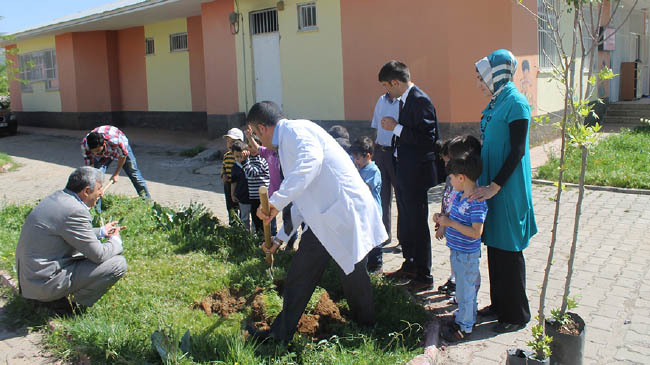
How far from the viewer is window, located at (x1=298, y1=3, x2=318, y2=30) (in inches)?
486

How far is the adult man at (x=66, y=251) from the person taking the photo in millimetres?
4137

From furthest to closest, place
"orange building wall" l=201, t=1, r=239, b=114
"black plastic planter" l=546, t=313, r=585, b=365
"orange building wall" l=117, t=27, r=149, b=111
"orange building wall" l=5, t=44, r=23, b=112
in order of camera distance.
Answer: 1. "orange building wall" l=5, t=44, r=23, b=112
2. "orange building wall" l=117, t=27, r=149, b=111
3. "orange building wall" l=201, t=1, r=239, b=114
4. "black plastic planter" l=546, t=313, r=585, b=365

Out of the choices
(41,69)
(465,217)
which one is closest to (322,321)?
(465,217)

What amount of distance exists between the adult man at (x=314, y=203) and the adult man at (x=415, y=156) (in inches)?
41.1

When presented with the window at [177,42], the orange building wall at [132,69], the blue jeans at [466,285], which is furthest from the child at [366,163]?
the orange building wall at [132,69]

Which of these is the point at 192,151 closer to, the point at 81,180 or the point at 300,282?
the point at 81,180

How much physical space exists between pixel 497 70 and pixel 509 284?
5.04ft

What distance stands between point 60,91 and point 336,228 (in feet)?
68.4

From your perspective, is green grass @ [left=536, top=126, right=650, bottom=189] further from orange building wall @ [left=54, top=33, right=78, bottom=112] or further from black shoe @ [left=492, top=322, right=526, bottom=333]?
orange building wall @ [left=54, top=33, right=78, bottom=112]

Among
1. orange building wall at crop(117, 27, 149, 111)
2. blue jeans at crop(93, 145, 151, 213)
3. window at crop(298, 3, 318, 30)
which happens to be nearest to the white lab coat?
blue jeans at crop(93, 145, 151, 213)

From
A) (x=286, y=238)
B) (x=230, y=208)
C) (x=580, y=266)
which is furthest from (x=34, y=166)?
(x=580, y=266)

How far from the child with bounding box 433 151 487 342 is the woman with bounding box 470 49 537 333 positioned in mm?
110

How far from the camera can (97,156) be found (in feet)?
23.1

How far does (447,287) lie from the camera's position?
15.1ft
